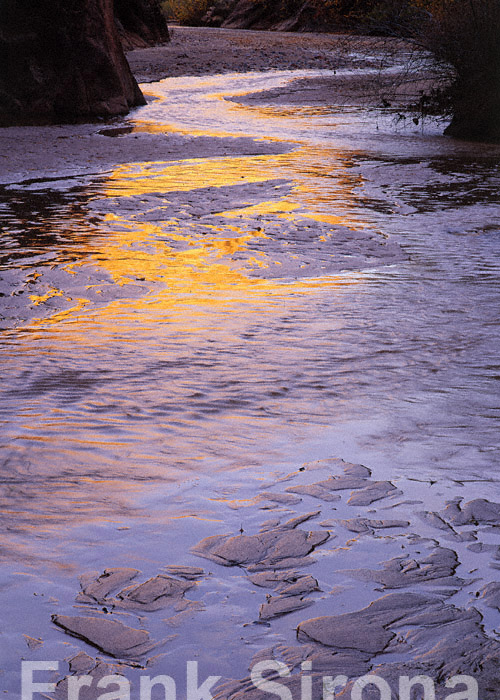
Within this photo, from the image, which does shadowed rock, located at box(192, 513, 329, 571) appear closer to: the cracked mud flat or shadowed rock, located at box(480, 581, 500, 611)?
the cracked mud flat

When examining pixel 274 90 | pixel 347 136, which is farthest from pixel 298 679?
pixel 274 90

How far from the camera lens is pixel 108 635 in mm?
1342

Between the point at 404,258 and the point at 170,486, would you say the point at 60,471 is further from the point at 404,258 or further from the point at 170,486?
the point at 404,258

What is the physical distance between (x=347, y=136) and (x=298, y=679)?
8108 mm

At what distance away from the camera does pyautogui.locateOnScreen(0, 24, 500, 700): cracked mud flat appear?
136 cm

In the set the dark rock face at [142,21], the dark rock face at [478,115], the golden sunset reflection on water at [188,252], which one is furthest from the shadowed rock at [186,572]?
the dark rock face at [142,21]

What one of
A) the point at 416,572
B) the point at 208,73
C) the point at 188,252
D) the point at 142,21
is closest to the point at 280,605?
the point at 416,572

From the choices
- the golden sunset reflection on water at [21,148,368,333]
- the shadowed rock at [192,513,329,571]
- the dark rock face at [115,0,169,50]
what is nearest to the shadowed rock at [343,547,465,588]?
the shadowed rock at [192,513,329,571]

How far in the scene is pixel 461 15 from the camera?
26.9 ft

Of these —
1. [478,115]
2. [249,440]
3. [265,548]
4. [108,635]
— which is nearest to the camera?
[108,635]

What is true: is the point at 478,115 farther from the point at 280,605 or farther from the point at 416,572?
the point at 280,605

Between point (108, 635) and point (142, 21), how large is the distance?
2233 cm

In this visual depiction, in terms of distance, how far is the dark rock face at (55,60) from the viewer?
9.20 metres

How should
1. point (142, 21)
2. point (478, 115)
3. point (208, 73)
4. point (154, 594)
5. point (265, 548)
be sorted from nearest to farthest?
point (154, 594) < point (265, 548) < point (478, 115) < point (208, 73) < point (142, 21)
